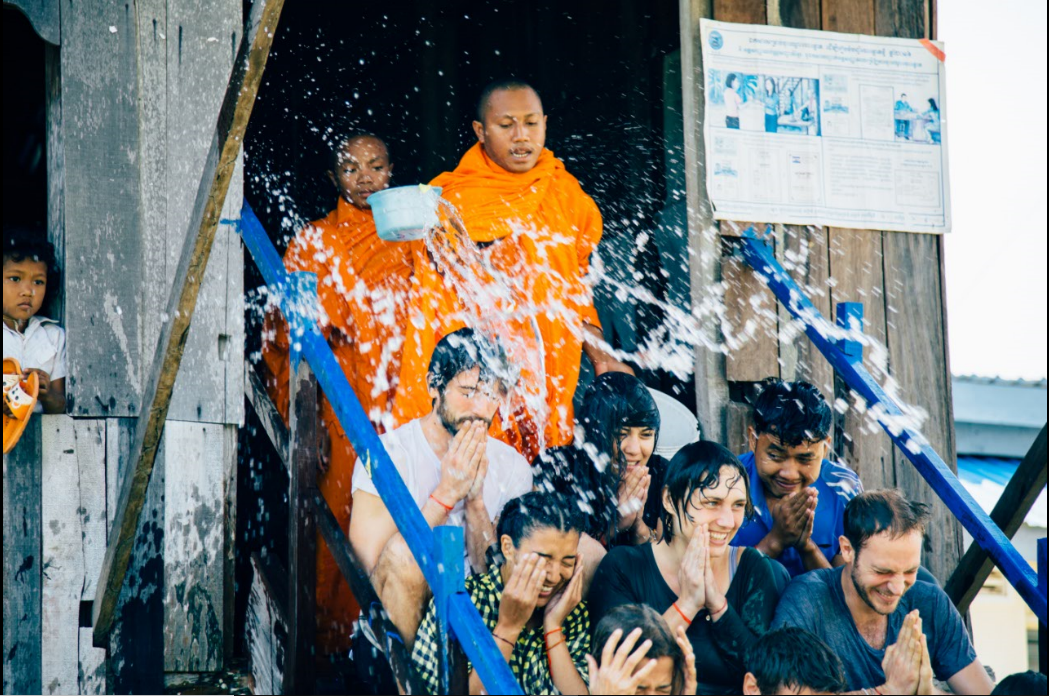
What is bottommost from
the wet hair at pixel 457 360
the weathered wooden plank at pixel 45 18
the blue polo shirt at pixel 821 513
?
the blue polo shirt at pixel 821 513

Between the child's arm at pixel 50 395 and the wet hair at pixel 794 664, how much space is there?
2606 mm

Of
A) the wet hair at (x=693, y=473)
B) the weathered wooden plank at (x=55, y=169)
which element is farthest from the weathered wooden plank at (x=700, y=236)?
the weathered wooden plank at (x=55, y=169)

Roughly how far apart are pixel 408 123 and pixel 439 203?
2.73 meters

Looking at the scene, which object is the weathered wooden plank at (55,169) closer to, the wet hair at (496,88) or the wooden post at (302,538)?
the wooden post at (302,538)

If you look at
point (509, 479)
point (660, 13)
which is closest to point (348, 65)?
point (660, 13)

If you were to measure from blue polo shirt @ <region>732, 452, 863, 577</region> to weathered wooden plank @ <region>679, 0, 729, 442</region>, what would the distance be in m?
0.49

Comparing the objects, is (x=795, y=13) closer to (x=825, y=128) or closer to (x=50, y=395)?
(x=825, y=128)

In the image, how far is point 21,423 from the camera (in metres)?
4.05

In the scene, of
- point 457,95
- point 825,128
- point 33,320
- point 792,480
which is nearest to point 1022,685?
point 792,480

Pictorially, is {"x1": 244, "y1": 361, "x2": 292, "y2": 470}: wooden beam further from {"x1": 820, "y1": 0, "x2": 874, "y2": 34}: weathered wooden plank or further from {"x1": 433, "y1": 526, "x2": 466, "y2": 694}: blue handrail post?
{"x1": 820, "y1": 0, "x2": 874, "y2": 34}: weathered wooden plank

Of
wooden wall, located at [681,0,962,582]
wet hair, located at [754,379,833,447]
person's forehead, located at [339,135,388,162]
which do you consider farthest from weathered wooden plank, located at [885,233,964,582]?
person's forehead, located at [339,135,388,162]

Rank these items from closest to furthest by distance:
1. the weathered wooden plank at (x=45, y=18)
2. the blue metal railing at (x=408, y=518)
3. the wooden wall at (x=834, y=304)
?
the blue metal railing at (x=408, y=518), the weathered wooden plank at (x=45, y=18), the wooden wall at (x=834, y=304)

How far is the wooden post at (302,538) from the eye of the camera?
351cm

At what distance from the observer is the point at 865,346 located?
4.78 meters
